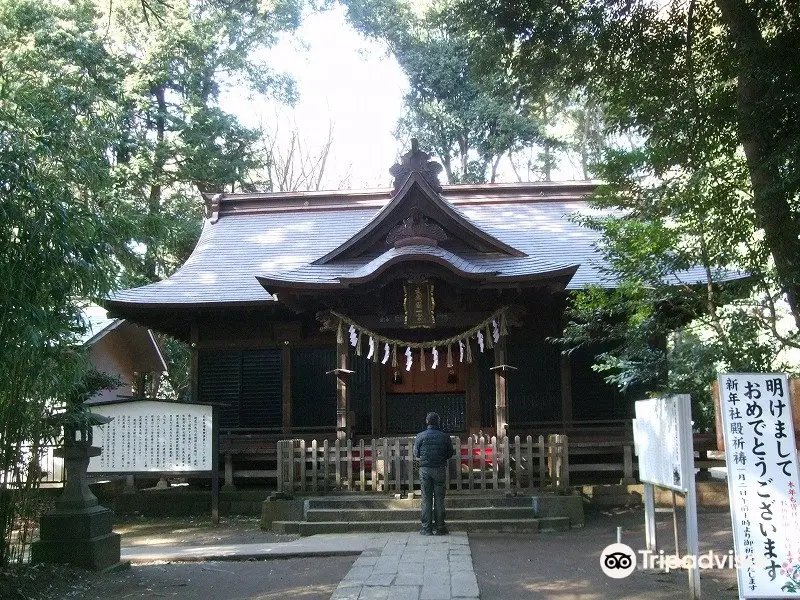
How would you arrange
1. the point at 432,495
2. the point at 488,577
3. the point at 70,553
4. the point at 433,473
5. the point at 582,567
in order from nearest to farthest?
the point at 488,577 < the point at 70,553 < the point at 582,567 < the point at 433,473 < the point at 432,495

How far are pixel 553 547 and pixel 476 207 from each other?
10.5 m

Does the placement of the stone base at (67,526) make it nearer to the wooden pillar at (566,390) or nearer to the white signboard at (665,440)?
the white signboard at (665,440)

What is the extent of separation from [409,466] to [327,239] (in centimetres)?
727

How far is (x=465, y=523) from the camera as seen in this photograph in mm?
9562

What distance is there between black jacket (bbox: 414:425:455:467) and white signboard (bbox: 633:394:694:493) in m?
2.55

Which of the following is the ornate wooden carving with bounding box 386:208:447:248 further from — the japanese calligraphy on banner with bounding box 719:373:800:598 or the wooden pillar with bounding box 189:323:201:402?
the japanese calligraphy on banner with bounding box 719:373:800:598

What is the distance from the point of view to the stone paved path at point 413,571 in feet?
20.5

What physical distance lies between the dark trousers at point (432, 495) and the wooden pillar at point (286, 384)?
194 inches

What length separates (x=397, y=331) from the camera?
13.0m

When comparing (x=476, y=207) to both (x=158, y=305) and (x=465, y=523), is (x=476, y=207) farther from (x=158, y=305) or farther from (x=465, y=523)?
(x=465, y=523)

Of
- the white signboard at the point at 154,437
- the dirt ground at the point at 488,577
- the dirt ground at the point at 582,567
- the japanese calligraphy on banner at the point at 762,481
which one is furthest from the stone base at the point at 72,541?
the japanese calligraphy on banner at the point at 762,481

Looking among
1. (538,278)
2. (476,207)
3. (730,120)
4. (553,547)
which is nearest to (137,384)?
(476,207)

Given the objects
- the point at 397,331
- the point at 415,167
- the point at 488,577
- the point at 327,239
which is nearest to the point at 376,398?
the point at 397,331

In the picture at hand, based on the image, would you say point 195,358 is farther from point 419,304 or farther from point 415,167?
point 415,167
